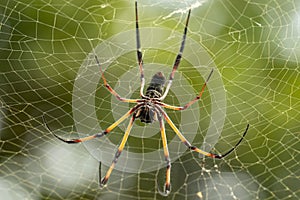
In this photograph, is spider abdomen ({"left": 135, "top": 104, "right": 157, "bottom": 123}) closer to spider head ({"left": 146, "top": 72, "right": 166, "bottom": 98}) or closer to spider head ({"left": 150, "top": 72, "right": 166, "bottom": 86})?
spider head ({"left": 146, "top": 72, "right": 166, "bottom": 98})

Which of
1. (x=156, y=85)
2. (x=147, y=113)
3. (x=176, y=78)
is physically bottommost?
(x=147, y=113)

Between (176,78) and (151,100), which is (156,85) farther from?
(176,78)

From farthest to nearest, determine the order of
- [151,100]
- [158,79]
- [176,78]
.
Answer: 1. [176,78]
2. [151,100]
3. [158,79]

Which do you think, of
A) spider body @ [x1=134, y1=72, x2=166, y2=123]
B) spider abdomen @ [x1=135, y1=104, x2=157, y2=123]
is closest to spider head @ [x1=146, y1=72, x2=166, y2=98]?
spider body @ [x1=134, y1=72, x2=166, y2=123]

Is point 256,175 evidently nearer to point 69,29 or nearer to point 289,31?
point 289,31

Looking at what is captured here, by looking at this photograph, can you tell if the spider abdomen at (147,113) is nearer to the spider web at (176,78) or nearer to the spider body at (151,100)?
the spider body at (151,100)

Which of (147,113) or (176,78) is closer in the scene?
(147,113)

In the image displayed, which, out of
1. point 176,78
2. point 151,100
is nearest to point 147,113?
point 151,100

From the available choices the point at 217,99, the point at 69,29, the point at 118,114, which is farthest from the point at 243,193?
the point at 69,29
